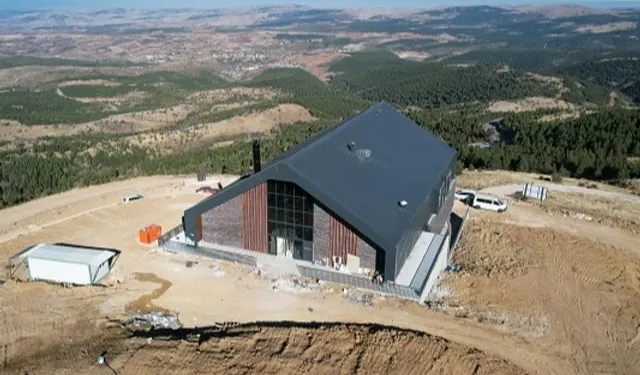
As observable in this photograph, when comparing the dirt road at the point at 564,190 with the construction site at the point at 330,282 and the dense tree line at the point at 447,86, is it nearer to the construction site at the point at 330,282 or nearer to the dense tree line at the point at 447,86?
the construction site at the point at 330,282

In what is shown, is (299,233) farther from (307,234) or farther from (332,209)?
(332,209)

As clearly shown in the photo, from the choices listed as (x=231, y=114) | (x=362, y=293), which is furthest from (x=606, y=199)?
(x=231, y=114)

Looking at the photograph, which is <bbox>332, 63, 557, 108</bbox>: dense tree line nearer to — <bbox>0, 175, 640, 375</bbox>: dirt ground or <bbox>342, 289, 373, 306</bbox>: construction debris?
<bbox>0, 175, 640, 375</bbox>: dirt ground

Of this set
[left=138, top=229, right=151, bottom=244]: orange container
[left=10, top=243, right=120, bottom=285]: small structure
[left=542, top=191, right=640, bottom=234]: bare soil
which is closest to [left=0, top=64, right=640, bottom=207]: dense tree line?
[left=542, top=191, right=640, bottom=234]: bare soil

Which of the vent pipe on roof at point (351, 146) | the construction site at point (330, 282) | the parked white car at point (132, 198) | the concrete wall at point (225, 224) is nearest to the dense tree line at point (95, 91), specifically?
the parked white car at point (132, 198)

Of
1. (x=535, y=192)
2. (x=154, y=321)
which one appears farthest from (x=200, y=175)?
(x=535, y=192)

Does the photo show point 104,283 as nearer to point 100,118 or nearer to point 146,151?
point 146,151
